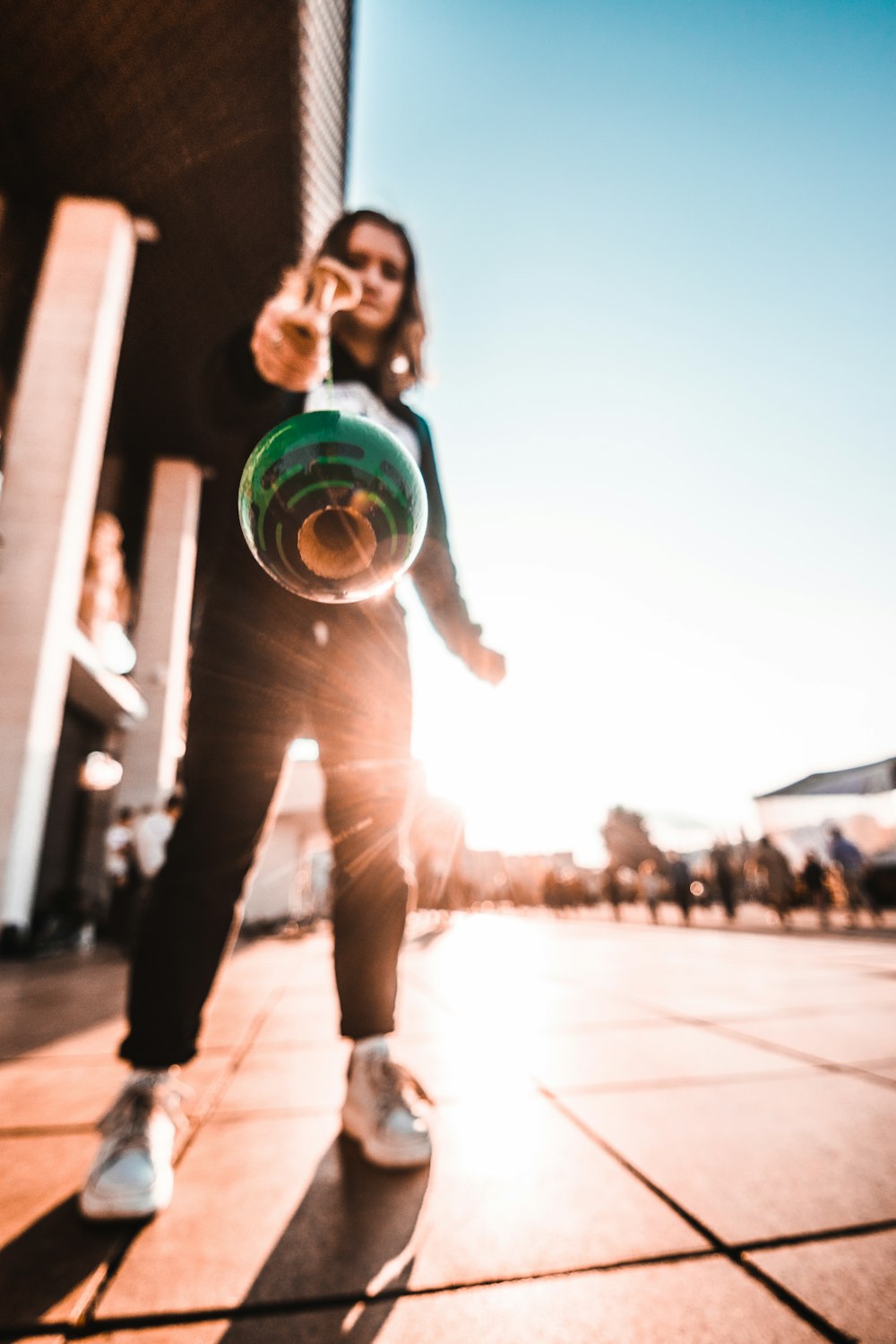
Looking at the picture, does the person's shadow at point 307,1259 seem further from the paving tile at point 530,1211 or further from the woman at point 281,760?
the woman at point 281,760

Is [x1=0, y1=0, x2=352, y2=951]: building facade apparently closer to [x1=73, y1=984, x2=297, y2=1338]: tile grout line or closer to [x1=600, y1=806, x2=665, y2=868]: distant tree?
[x1=73, y1=984, x2=297, y2=1338]: tile grout line

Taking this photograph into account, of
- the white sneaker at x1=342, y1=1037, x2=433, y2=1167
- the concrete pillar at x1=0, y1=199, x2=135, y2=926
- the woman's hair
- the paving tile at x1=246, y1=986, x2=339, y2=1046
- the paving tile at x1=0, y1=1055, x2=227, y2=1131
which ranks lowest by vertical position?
the paving tile at x1=246, y1=986, x2=339, y2=1046

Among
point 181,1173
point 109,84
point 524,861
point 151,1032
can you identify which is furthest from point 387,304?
point 524,861

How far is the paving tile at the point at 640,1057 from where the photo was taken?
5.21 ft

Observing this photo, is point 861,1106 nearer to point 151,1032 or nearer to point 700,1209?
point 700,1209

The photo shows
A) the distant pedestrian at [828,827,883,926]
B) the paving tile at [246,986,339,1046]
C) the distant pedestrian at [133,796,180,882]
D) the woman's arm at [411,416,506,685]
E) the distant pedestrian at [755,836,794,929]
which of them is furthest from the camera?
the distant pedestrian at [755,836,794,929]

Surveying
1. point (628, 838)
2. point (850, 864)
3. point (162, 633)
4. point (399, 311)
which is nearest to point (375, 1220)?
point (399, 311)

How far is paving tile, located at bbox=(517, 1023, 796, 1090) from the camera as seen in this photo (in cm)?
159

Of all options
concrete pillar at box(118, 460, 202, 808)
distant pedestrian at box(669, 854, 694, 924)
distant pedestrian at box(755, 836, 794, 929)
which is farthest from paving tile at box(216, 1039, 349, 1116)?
distant pedestrian at box(669, 854, 694, 924)

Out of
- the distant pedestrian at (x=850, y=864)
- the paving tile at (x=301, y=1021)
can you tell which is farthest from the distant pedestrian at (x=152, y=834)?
the distant pedestrian at (x=850, y=864)

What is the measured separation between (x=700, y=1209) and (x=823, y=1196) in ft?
0.67

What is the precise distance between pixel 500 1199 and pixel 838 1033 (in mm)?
1661

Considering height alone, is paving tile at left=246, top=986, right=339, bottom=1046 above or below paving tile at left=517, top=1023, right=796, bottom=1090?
below

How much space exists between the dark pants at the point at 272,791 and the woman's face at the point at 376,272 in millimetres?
781
